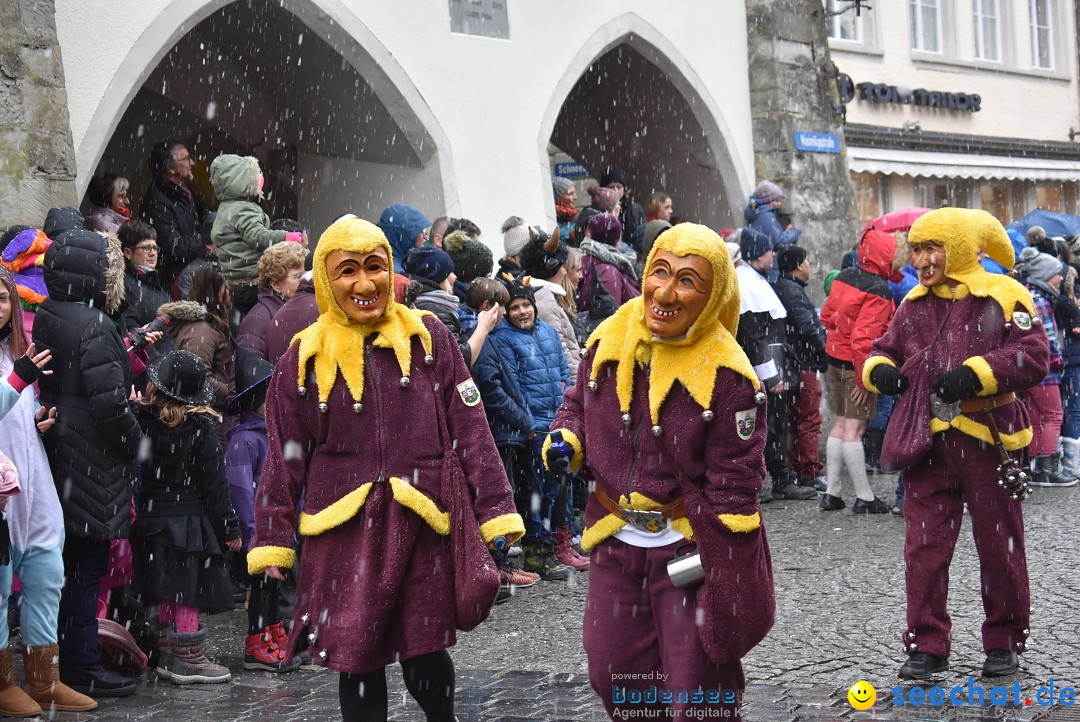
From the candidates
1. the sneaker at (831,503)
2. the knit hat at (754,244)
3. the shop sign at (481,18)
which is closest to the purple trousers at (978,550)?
the sneaker at (831,503)

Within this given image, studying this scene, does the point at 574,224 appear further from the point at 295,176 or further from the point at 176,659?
the point at 176,659

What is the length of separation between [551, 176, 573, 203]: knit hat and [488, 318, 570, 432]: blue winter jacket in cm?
377

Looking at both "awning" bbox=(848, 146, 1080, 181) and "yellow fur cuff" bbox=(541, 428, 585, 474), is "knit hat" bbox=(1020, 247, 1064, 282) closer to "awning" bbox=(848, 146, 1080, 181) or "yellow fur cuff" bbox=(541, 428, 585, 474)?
"awning" bbox=(848, 146, 1080, 181)

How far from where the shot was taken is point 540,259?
28.0 ft

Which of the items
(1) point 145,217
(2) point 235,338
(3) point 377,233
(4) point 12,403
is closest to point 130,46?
(1) point 145,217

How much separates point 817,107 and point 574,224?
515 cm

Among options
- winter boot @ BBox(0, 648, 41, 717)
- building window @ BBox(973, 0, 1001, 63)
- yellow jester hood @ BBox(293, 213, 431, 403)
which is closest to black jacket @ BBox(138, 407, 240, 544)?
winter boot @ BBox(0, 648, 41, 717)

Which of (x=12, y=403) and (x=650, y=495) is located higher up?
(x=12, y=403)

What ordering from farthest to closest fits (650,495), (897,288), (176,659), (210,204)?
1. (210,204)
2. (897,288)
3. (176,659)
4. (650,495)

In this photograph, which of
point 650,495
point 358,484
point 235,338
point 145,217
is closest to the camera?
point 650,495

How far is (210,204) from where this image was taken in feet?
39.5

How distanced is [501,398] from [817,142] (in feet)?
26.7

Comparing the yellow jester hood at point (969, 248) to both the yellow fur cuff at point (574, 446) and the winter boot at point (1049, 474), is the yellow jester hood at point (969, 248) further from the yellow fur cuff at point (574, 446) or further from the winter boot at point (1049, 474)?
the winter boot at point (1049, 474)

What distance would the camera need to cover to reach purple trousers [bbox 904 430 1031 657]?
17.7 ft
